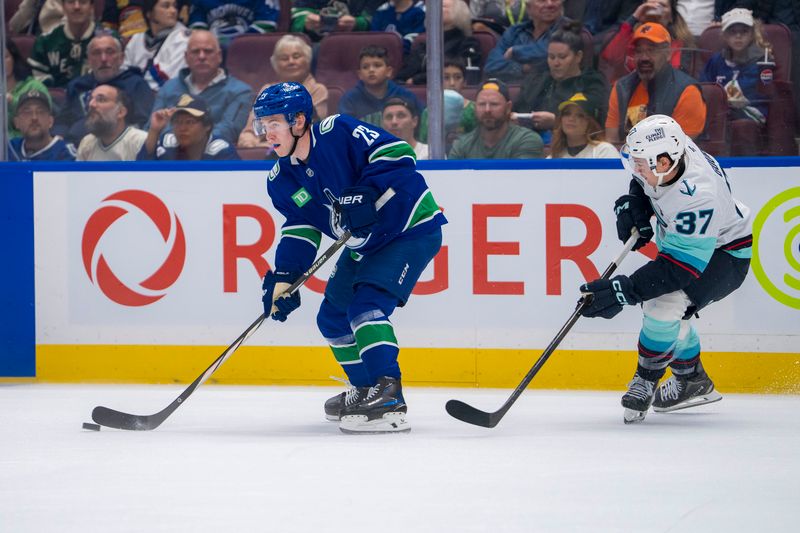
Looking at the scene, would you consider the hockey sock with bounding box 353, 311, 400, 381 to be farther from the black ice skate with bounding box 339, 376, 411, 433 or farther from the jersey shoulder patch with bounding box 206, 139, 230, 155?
the jersey shoulder patch with bounding box 206, 139, 230, 155

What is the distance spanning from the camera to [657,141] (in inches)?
129

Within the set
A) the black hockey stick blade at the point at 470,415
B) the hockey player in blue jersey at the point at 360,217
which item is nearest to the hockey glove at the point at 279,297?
the hockey player in blue jersey at the point at 360,217

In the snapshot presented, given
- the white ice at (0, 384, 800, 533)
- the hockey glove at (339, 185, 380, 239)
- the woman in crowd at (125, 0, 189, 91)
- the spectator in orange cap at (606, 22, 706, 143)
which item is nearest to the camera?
the white ice at (0, 384, 800, 533)

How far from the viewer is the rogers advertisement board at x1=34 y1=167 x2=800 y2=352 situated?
4.11 m

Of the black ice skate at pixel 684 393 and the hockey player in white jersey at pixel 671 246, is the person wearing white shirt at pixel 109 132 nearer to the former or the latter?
the hockey player in white jersey at pixel 671 246

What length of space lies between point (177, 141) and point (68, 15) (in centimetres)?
96

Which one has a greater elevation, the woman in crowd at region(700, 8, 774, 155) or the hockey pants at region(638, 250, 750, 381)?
the woman in crowd at region(700, 8, 774, 155)

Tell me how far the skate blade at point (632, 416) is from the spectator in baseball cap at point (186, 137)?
1.95 meters

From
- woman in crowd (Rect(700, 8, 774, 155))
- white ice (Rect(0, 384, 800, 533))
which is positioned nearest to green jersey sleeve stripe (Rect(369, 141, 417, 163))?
white ice (Rect(0, 384, 800, 533))

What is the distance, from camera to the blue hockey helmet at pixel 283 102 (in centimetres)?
325

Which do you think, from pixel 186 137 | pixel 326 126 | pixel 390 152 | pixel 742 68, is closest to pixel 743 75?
pixel 742 68

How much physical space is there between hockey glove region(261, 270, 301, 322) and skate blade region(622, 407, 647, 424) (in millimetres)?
1060

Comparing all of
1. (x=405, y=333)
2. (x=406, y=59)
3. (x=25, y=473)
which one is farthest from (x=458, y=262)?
(x=25, y=473)

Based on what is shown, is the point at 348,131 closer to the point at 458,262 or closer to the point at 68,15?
the point at 458,262
